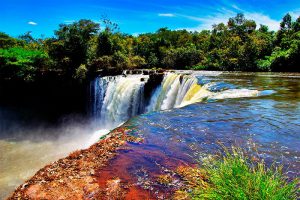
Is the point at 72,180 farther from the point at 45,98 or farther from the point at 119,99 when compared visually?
the point at 45,98

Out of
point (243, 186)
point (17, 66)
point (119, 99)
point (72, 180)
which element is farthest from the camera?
point (17, 66)

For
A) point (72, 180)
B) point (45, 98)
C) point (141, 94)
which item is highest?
point (141, 94)

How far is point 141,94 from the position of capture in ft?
60.1

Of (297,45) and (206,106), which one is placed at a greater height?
(297,45)

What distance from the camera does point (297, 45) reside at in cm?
2747

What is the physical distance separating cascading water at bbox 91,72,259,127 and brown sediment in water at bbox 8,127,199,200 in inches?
280

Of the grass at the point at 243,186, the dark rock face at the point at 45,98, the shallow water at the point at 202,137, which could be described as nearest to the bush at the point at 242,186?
the grass at the point at 243,186

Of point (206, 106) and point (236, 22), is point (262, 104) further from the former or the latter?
point (236, 22)

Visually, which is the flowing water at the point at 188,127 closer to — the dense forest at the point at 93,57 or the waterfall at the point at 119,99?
the waterfall at the point at 119,99

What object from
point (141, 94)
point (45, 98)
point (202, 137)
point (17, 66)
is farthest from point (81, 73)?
point (202, 137)

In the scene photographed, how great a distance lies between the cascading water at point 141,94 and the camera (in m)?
12.8

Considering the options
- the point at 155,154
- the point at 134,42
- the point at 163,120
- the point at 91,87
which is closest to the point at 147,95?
the point at 91,87

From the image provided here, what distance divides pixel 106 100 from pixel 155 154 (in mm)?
15636

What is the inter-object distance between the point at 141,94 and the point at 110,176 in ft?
45.6
